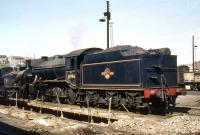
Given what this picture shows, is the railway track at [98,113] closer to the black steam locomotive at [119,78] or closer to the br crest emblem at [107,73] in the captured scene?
the black steam locomotive at [119,78]

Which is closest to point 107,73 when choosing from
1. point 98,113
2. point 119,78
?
point 119,78

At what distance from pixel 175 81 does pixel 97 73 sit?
476cm

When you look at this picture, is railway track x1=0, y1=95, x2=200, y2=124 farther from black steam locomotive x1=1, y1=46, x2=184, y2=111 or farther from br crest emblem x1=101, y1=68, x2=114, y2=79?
br crest emblem x1=101, y1=68, x2=114, y2=79

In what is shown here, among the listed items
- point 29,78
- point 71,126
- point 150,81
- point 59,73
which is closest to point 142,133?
point 71,126

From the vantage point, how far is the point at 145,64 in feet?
54.3

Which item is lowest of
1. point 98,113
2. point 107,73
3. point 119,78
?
point 98,113

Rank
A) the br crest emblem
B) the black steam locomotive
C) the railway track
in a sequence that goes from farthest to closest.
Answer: the br crest emblem → the black steam locomotive → the railway track

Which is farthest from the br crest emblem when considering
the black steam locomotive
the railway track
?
the railway track

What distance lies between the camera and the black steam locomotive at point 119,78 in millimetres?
16594

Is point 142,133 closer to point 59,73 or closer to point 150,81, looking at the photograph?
point 150,81

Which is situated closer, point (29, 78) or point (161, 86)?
point (161, 86)

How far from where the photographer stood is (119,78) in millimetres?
17859

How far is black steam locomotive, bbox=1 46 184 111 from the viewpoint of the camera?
54.4 feet

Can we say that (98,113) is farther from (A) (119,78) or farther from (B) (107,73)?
(B) (107,73)
